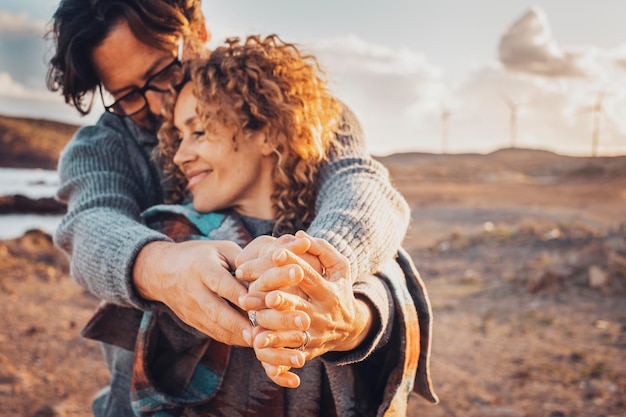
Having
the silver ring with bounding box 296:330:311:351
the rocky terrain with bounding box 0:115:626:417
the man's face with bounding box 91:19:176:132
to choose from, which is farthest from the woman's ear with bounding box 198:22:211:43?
the rocky terrain with bounding box 0:115:626:417

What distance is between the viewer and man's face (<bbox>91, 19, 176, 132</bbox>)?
254 centimetres

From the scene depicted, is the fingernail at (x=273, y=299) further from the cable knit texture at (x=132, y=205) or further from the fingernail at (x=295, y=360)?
the cable knit texture at (x=132, y=205)

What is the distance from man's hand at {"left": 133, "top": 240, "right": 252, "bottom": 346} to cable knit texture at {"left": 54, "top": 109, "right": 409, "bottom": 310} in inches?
3.0

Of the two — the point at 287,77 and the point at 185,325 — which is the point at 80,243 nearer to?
the point at 185,325

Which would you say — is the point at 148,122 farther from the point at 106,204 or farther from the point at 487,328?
the point at 487,328

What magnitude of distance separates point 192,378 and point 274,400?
27 cm

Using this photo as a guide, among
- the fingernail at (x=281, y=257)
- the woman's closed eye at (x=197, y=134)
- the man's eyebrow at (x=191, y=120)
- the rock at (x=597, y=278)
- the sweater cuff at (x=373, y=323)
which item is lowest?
the rock at (x=597, y=278)

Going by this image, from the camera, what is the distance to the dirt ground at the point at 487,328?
4105 mm

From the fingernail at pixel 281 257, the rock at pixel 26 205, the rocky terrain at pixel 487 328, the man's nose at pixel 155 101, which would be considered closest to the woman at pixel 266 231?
the fingernail at pixel 281 257

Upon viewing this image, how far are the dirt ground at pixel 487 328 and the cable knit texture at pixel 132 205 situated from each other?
63 cm

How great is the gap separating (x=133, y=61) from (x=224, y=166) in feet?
3.04

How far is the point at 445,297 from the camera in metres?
6.91

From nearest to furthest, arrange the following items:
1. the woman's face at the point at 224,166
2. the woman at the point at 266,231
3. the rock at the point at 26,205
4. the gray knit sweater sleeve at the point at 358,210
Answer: the woman at the point at 266,231 → the gray knit sweater sleeve at the point at 358,210 → the woman's face at the point at 224,166 → the rock at the point at 26,205

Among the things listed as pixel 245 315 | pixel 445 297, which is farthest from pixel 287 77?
pixel 445 297
